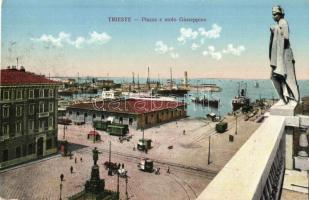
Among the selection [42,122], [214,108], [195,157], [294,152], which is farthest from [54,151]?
[214,108]

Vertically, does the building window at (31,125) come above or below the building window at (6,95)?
below

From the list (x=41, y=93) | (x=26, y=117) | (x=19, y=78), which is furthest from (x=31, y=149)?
(x=19, y=78)

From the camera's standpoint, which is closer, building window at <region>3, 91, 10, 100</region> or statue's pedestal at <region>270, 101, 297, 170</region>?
statue's pedestal at <region>270, 101, 297, 170</region>

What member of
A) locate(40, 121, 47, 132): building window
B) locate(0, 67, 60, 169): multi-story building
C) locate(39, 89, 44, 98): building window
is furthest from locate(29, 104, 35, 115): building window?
locate(40, 121, 47, 132): building window

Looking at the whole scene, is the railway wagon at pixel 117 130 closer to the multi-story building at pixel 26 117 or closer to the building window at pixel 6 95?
the multi-story building at pixel 26 117

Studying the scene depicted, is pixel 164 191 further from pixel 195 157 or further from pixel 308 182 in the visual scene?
pixel 308 182

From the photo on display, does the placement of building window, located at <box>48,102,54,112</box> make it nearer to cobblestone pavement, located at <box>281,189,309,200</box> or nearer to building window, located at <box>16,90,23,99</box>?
building window, located at <box>16,90,23,99</box>

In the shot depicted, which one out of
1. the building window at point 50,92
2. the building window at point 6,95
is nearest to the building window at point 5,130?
the building window at point 6,95
